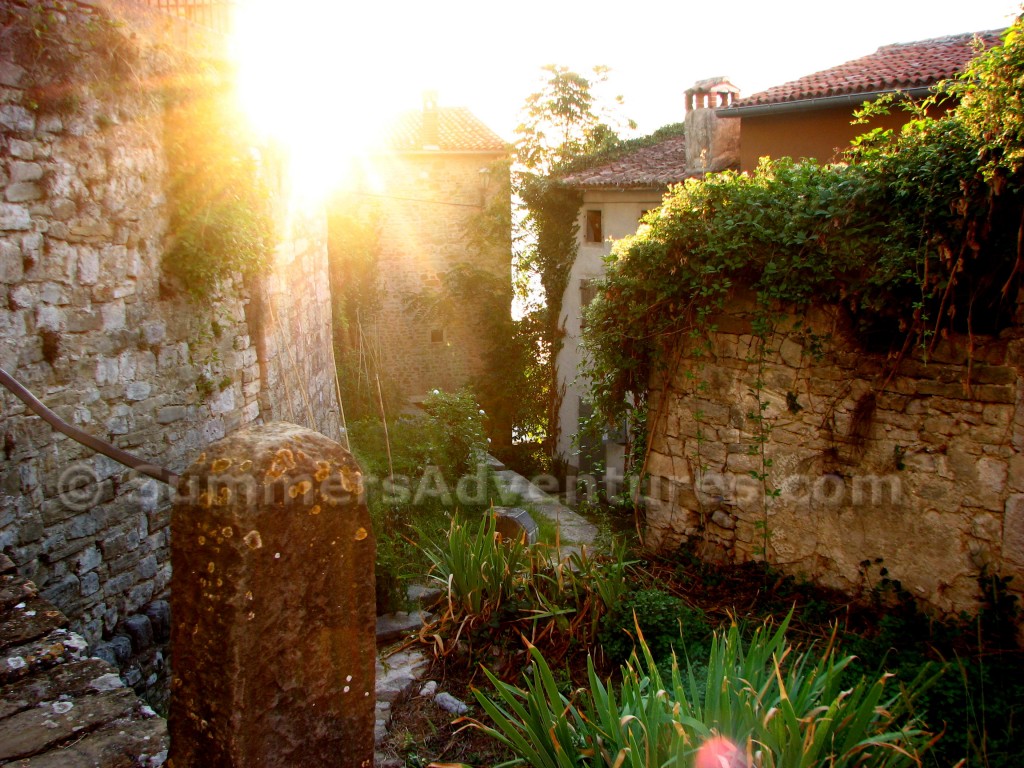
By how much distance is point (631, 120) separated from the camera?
2203 cm

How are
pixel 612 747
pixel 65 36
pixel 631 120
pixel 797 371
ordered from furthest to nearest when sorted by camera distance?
pixel 631 120 < pixel 797 371 < pixel 65 36 < pixel 612 747

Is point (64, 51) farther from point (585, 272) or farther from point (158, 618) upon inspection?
point (585, 272)

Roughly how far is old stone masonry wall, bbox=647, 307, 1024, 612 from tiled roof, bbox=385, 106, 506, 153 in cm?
1477

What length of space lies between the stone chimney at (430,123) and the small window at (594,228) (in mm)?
4964

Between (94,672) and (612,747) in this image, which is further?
(612,747)

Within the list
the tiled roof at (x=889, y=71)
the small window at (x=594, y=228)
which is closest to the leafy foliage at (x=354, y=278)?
the small window at (x=594, y=228)

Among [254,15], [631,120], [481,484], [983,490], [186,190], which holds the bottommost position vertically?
[481,484]

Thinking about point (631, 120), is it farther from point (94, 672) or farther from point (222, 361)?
point (94, 672)

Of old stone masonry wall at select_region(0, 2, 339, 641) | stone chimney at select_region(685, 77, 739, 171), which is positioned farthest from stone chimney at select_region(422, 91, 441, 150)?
old stone masonry wall at select_region(0, 2, 339, 641)

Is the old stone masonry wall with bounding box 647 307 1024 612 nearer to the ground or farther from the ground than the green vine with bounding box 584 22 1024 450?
nearer to the ground

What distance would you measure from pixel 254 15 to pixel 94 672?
224 inches

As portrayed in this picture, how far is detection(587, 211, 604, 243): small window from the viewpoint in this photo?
55.3 ft

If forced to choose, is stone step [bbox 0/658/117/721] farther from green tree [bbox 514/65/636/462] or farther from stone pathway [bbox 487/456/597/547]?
green tree [bbox 514/65/636/462]

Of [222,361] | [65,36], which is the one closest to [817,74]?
[222,361]
